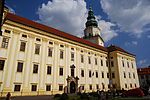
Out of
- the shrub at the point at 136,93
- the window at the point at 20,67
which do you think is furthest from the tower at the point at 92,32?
the window at the point at 20,67

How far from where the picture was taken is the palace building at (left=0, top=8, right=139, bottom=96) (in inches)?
973

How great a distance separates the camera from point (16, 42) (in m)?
26.2

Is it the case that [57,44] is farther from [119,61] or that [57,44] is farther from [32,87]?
Result: [119,61]

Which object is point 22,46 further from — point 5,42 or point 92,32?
point 92,32

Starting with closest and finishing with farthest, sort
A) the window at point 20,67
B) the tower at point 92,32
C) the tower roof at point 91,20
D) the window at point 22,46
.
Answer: the window at point 20,67 < the window at point 22,46 < the tower at point 92,32 < the tower roof at point 91,20

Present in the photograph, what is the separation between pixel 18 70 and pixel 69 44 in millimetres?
13763

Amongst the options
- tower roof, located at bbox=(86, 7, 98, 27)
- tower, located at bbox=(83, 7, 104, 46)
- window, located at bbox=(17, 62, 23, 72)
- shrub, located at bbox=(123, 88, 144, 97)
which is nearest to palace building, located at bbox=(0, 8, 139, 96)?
window, located at bbox=(17, 62, 23, 72)

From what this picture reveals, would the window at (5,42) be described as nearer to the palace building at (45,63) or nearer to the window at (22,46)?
the palace building at (45,63)

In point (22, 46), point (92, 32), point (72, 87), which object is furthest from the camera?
point (92, 32)

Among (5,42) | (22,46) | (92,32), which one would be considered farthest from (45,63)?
(92,32)

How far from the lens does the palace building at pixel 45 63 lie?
24.7 meters

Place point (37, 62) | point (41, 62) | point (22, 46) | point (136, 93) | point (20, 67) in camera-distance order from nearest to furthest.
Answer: point (136, 93) → point (20, 67) → point (22, 46) → point (37, 62) → point (41, 62)

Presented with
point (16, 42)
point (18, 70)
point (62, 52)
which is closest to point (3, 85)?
point (18, 70)

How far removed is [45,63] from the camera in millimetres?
29484
